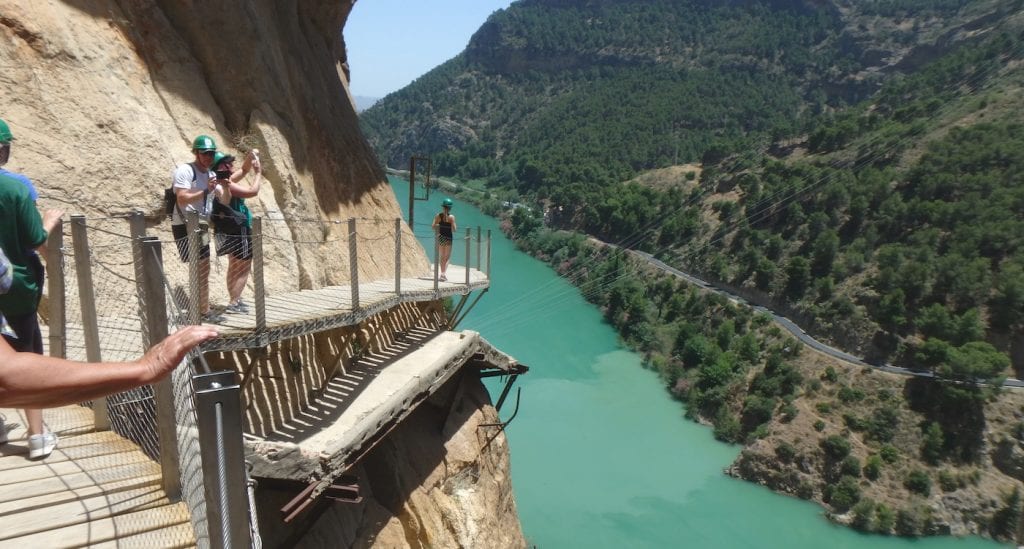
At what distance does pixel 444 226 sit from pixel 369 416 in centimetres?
529

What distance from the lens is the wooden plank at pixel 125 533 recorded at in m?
2.81

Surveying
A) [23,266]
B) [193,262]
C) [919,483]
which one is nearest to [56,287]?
[23,266]

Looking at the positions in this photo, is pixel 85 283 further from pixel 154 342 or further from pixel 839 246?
pixel 839 246

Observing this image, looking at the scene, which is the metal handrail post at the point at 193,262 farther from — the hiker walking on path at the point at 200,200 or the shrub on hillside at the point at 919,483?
the shrub on hillside at the point at 919,483

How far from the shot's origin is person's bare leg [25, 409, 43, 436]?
3414mm

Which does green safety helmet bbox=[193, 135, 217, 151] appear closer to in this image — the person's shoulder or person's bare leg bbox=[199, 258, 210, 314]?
the person's shoulder

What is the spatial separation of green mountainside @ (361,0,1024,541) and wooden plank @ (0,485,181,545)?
33.4m

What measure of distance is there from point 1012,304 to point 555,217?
4633 cm

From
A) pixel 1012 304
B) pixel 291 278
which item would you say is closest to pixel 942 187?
pixel 1012 304

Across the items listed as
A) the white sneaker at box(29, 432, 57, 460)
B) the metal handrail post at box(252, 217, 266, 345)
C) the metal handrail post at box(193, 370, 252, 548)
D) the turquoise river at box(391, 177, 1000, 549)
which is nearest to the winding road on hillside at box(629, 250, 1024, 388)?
the turquoise river at box(391, 177, 1000, 549)

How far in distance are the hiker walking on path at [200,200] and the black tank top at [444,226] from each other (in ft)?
19.5

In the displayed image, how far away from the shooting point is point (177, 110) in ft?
26.2

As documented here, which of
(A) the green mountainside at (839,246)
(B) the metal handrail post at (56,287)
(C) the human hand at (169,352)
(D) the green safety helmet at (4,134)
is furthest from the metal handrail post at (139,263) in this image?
(A) the green mountainside at (839,246)

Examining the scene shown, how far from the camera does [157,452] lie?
11.9ft
